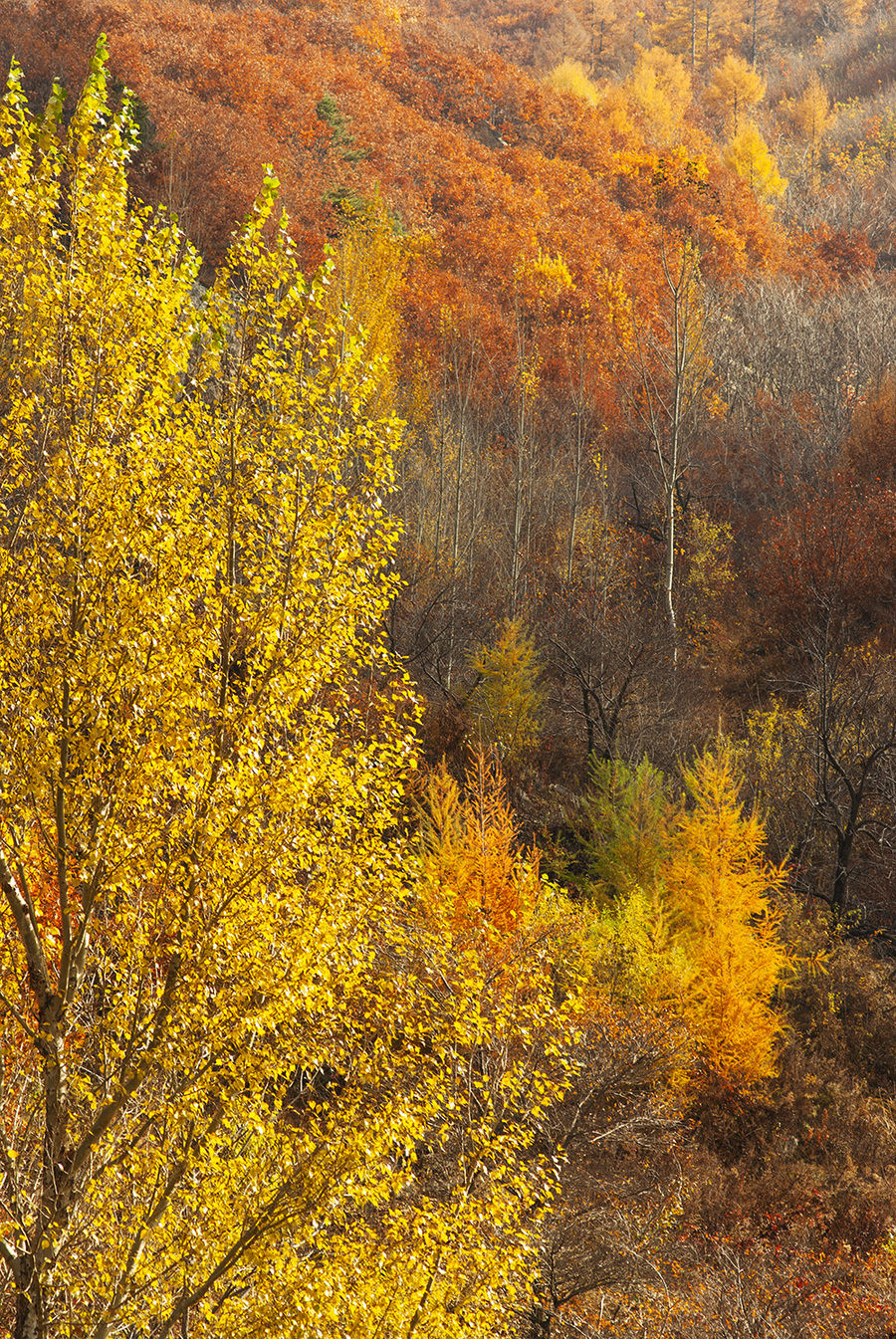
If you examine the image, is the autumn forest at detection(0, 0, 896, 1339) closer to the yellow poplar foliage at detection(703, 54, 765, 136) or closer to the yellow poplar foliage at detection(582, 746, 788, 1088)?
the yellow poplar foliage at detection(582, 746, 788, 1088)

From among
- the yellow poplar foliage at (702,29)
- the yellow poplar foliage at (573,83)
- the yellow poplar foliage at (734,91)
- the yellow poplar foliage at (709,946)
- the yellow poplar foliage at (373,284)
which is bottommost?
the yellow poplar foliage at (709,946)

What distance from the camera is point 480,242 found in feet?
128

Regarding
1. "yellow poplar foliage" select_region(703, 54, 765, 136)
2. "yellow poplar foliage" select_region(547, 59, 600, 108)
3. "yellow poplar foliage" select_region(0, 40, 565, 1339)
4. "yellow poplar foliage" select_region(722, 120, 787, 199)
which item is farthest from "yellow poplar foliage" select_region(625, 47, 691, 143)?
"yellow poplar foliage" select_region(0, 40, 565, 1339)

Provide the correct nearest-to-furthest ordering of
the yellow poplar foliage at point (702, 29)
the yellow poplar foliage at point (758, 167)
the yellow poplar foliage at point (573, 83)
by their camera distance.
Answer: the yellow poplar foliage at point (758, 167), the yellow poplar foliage at point (573, 83), the yellow poplar foliage at point (702, 29)

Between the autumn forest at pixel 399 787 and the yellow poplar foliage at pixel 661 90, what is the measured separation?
21846 millimetres

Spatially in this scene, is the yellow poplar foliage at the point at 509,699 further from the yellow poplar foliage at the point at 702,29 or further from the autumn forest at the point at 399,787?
the yellow poplar foliage at the point at 702,29

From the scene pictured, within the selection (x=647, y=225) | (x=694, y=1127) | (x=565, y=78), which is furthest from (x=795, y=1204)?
(x=565, y=78)

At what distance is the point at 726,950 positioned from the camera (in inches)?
510

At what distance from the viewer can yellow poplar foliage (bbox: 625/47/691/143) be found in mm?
51250

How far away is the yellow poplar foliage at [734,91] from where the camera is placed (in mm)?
56781

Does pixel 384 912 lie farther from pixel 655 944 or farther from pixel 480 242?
pixel 480 242

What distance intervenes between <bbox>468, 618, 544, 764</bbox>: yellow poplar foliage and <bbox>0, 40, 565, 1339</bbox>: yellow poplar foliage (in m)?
12.9

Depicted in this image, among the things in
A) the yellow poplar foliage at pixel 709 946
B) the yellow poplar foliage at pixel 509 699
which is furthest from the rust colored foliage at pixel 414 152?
the yellow poplar foliage at pixel 709 946

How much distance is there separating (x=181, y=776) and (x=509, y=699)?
1464cm
